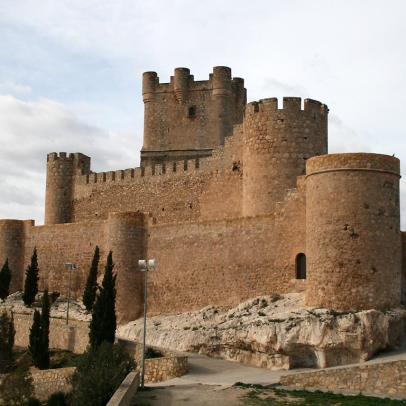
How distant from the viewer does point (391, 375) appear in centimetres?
2345

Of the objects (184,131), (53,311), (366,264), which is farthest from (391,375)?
(184,131)

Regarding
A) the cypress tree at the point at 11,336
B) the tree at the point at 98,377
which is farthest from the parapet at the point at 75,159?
the tree at the point at 98,377

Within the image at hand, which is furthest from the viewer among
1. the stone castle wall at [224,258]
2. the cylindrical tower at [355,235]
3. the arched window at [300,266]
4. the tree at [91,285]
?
the tree at [91,285]

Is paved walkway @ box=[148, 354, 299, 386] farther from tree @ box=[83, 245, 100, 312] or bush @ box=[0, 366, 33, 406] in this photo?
tree @ box=[83, 245, 100, 312]

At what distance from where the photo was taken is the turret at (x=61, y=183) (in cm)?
4688

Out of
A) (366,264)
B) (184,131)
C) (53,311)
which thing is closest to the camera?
(366,264)

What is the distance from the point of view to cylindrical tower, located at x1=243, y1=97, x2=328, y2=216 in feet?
107

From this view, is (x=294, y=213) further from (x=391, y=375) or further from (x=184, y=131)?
(x=184, y=131)

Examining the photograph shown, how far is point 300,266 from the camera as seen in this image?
2942cm

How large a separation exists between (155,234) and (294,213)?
25.4 ft

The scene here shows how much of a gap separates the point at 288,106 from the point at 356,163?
23.4ft

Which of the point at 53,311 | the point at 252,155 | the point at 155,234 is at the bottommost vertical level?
the point at 53,311

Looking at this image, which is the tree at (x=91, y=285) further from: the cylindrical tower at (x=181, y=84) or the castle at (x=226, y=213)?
the cylindrical tower at (x=181, y=84)

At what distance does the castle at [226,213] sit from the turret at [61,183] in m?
0.06
